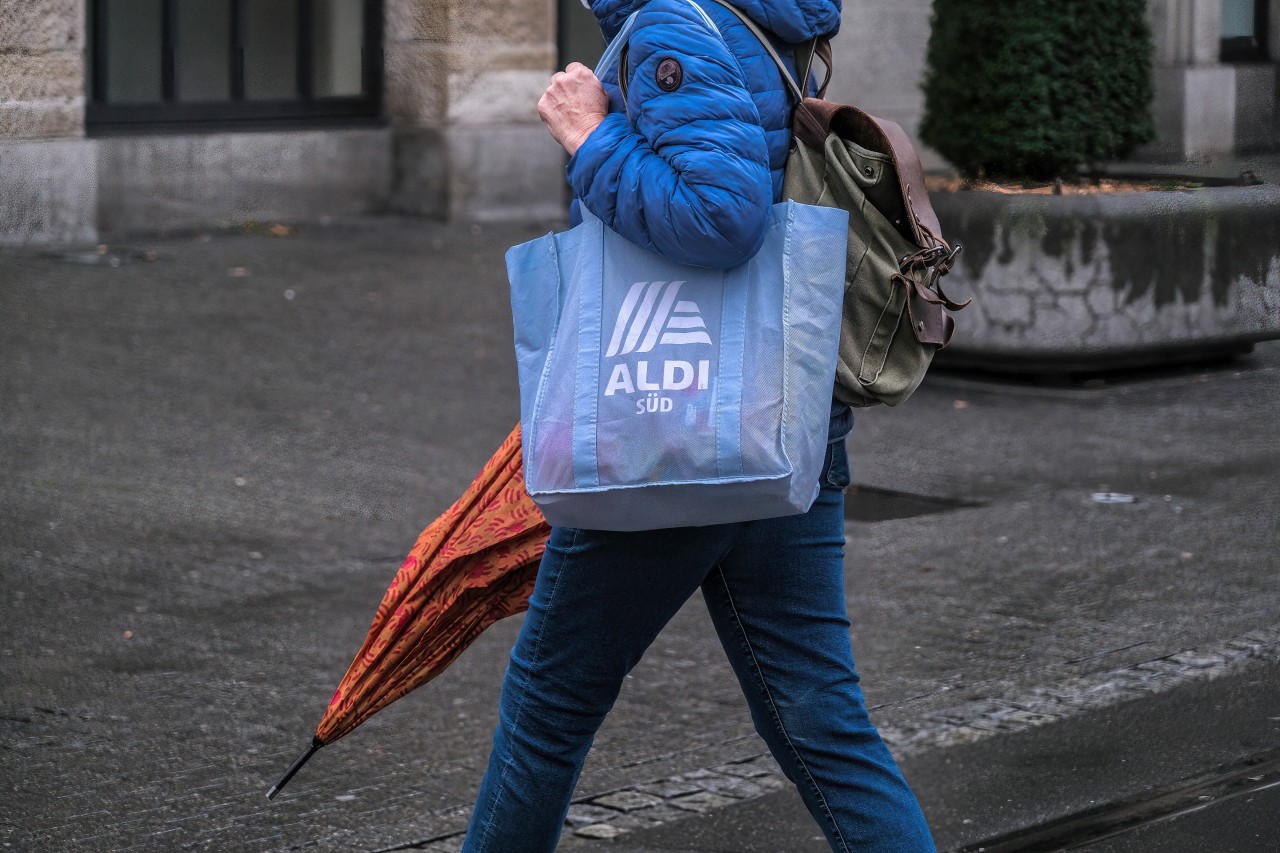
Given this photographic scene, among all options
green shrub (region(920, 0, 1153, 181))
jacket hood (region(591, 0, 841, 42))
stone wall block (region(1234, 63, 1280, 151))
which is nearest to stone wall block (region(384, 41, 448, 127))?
green shrub (region(920, 0, 1153, 181))

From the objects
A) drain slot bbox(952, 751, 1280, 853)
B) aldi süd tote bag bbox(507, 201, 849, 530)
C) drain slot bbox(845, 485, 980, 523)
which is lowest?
drain slot bbox(952, 751, 1280, 853)

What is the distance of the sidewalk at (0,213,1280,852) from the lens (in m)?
4.14

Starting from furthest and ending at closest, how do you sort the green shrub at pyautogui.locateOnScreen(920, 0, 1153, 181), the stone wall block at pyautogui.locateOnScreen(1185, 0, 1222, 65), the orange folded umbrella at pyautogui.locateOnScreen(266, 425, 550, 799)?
1. the green shrub at pyautogui.locateOnScreen(920, 0, 1153, 181)
2. the stone wall block at pyautogui.locateOnScreen(1185, 0, 1222, 65)
3. the orange folded umbrella at pyautogui.locateOnScreen(266, 425, 550, 799)

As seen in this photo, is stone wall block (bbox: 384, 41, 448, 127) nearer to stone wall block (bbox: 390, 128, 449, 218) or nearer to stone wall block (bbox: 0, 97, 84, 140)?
stone wall block (bbox: 390, 128, 449, 218)

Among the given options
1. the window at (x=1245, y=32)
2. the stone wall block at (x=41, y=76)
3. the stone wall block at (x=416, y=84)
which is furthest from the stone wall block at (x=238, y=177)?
the window at (x=1245, y=32)

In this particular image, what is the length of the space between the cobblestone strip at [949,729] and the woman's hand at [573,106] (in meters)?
1.71

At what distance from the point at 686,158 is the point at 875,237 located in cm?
39

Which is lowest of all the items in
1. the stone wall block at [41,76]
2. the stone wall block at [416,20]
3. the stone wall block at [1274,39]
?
the stone wall block at [41,76]

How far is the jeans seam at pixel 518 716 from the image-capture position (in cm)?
289

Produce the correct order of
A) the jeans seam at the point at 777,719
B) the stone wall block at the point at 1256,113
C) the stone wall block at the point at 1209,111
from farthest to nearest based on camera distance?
the stone wall block at the point at 1209,111 < the stone wall block at the point at 1256,113 < the jeans seam at the point at 777,719

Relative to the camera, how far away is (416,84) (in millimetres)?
→ 12539

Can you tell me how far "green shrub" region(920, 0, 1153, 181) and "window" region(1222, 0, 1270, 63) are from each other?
41 centimetres

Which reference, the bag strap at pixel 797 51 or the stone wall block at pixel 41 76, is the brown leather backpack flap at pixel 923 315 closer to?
the bag strap at pixel 797 51

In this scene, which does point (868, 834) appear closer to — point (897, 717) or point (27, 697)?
point (897, 717)
